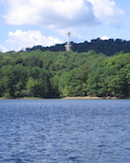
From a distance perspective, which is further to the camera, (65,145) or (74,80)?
(74,80)

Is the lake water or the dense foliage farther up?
the dense foliage

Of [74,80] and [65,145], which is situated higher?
[74,80]

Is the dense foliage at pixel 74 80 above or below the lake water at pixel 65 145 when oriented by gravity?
above

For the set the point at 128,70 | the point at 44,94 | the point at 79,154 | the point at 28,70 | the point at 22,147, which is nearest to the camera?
the point at 79,154

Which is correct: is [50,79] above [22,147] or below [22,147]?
above

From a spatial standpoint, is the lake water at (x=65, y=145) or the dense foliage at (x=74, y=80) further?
the dense foliage at (x=74, y=80)

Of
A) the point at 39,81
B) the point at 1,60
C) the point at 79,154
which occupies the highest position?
the point at 1,60

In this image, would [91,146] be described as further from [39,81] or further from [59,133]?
[39,81]

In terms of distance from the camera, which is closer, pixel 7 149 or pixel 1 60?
pixel 7 149

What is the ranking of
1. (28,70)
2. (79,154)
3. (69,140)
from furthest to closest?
(28,70) → (69,140) → (79,154)

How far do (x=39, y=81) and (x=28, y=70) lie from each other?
13.6 m

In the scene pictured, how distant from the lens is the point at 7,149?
78.1 ft

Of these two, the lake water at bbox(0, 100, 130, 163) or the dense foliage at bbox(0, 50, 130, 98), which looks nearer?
the lake water at bbox(0, 100, 130, 163)

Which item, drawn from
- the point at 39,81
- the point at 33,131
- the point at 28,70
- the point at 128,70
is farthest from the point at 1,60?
the point at 33,131
